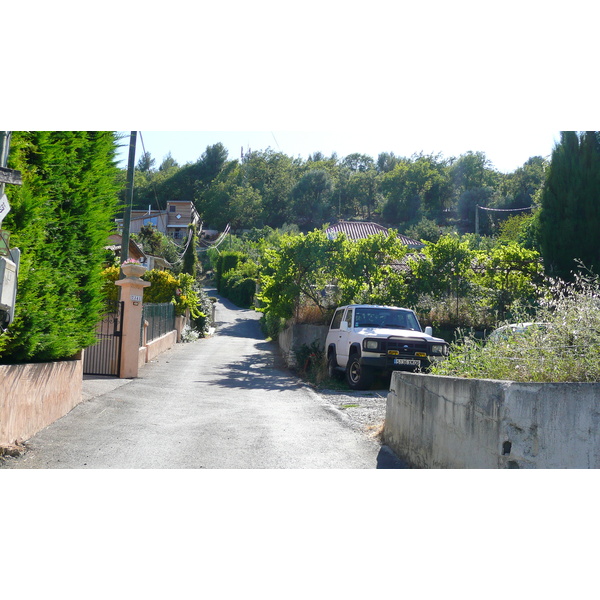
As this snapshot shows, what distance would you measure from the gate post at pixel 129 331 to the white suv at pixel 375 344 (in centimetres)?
465

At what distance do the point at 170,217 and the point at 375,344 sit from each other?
173 feet

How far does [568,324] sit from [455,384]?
3.98 ft

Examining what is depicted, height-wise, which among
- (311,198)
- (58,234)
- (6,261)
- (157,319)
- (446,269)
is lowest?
(157,319)

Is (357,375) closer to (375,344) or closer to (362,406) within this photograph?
(375,344)

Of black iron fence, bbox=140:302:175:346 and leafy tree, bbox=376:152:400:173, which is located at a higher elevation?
leafy tree, bbox=376:152:400:173

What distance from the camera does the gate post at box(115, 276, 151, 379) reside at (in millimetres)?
14227

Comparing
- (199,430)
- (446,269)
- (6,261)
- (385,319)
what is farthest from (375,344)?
(6,261)

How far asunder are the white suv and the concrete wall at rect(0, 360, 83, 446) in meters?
6.11

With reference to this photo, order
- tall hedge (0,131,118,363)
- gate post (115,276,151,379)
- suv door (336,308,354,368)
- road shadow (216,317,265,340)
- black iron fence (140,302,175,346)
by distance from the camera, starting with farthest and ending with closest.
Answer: road shadow (216,317,265,340), black iron fence (140,302,175,346), suv door (336,308,354,368), gate post (115,276,151,379), tall hedge (0,131,118,363)

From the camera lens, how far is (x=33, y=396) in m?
7.93

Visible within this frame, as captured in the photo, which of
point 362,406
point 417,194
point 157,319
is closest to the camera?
point 362,406

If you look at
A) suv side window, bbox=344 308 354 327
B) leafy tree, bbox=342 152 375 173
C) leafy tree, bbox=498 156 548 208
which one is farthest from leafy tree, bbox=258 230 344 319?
leafy tree, bbox=342 152 375 173

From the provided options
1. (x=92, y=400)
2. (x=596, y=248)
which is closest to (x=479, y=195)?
(x=596, y=248)

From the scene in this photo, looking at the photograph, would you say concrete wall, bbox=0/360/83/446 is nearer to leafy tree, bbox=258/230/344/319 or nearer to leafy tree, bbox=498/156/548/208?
leafy tree, bbox=258/230/344/319
